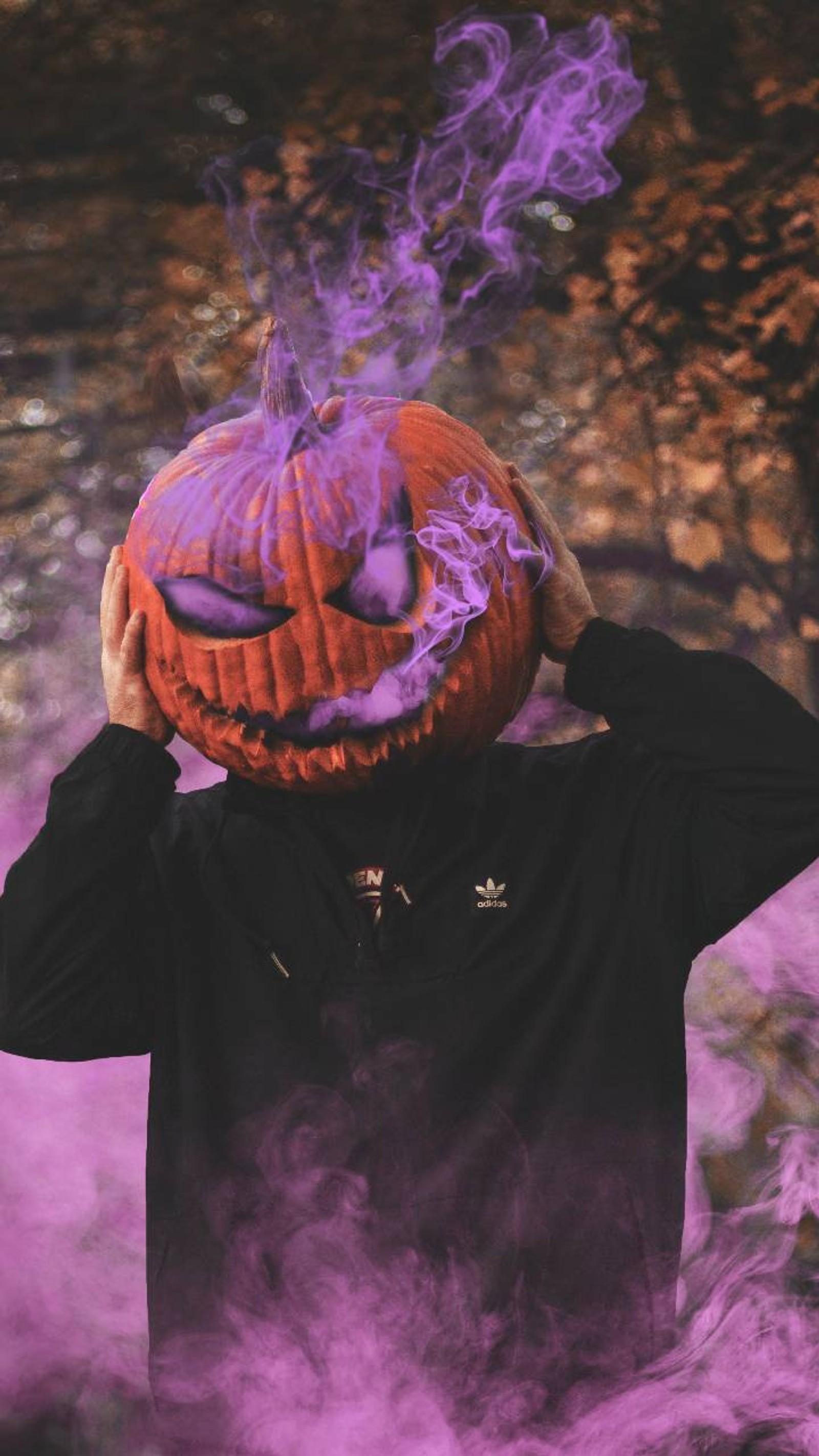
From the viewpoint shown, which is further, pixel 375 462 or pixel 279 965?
pixel 279 965

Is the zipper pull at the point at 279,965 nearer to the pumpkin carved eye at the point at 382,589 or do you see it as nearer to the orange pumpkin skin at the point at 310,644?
the orange pumpkin skin at the point at 310,644

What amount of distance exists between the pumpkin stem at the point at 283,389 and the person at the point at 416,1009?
23 cm

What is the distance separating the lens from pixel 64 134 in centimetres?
414

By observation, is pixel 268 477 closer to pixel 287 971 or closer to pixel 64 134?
pixel 287 971

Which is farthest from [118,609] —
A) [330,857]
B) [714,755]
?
[714,755]

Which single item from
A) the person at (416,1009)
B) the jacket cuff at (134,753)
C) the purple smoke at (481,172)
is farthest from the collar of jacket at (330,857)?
the purple smoke at (481,172)

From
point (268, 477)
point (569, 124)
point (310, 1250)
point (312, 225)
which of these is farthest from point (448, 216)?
point (310, 1250)

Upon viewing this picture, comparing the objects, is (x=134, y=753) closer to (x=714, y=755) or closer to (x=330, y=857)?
(x=330, y=857)

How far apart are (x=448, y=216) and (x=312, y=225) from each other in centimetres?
40

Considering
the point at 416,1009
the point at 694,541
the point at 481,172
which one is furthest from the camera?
the point at 694,541

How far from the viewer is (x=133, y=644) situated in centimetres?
152

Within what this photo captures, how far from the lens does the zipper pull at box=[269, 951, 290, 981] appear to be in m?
1.59

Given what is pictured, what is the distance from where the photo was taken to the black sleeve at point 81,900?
1479 millimetres

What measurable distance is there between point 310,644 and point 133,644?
0.20 m
